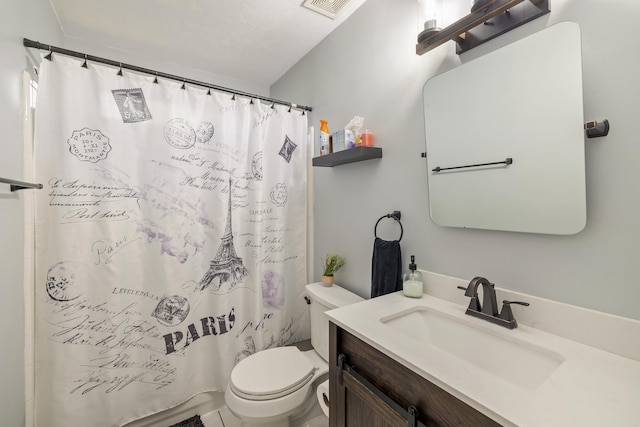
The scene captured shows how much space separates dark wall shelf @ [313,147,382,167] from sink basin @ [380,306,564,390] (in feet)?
2.53

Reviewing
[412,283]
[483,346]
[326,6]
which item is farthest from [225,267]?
[326,6]

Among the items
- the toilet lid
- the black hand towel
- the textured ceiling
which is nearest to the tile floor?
the toilet lid

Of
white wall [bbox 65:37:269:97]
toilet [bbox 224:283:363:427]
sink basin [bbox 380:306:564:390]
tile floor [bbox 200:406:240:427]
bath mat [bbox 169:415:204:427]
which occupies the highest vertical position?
white wall [bbox 65:37:269:97]

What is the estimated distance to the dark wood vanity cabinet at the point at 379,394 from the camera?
2.18ft

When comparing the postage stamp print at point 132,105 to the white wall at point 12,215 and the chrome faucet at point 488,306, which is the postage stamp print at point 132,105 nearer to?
the white wall at point 12,215

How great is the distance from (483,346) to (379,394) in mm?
400

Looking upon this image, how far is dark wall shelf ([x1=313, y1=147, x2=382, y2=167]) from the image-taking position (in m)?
1.41

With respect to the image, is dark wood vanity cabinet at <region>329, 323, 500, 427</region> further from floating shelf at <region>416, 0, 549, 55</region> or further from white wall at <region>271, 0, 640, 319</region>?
A: floating shelf at <region>416, 0, 549, 55</region>

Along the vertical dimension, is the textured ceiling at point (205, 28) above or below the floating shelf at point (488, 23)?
above

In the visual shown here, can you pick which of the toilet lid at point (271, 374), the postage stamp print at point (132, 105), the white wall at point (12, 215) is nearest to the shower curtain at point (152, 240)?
the postage stamp print at point (132, 105)

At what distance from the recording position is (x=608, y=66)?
0.78 metres

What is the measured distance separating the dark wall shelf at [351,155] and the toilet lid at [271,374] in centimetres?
114

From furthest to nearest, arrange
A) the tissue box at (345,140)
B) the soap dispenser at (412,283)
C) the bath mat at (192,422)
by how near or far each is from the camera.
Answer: the bath mat at (192,422)
the tissue box at (345,140)
the soap dispenser at (412,283)

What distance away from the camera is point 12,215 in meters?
1.11
